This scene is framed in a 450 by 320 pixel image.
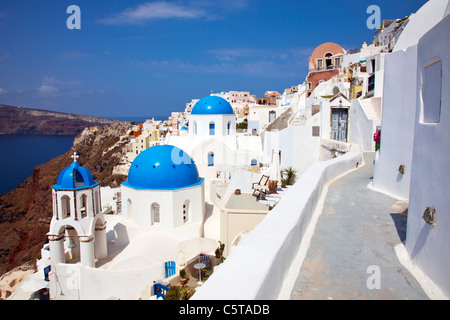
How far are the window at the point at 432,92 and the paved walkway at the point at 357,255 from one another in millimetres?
1507

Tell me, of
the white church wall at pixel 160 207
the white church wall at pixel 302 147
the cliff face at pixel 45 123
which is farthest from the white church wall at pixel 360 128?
the cliff face at pixel 45 123

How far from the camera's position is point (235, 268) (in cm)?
242

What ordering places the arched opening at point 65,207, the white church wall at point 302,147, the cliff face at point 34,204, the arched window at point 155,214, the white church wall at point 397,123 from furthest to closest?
the cliff face at point 34,204
the white church wall at point 302,147
the arched window at point 155,214
the arched opening at point 65,207
the white church wall at point 397,123

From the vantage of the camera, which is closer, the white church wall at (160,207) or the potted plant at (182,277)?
the potted plant at (182,277)

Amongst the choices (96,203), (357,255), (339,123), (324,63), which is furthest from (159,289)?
(324,63)

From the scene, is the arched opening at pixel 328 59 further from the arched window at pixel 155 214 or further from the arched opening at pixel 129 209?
the arched opening at pixel 129 209

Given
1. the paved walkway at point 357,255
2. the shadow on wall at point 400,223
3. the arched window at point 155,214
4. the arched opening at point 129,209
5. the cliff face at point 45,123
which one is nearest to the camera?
the paved walkway at point 357,255

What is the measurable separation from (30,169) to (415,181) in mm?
86428

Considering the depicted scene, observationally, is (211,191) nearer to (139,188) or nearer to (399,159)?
(139,188)

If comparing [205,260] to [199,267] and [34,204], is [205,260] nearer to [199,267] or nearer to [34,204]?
[199,267]

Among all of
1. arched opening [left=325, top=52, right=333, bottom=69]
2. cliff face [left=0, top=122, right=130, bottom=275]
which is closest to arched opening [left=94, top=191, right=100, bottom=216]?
cliff face [left=0, top=122, right=130, bottom=275]

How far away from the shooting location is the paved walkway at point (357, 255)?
283 cm

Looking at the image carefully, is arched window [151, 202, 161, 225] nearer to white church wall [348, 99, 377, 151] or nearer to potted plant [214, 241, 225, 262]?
potted plant [214, 241, 225, 262]
